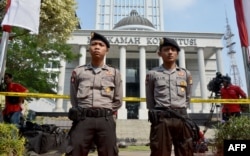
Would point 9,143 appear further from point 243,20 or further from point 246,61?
point 243,20

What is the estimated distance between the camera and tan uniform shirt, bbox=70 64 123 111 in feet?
9.16

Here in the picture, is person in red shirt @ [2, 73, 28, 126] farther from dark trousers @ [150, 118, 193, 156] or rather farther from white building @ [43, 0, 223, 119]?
white building @ [43, 0, 223, 119]

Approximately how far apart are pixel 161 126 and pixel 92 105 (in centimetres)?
74

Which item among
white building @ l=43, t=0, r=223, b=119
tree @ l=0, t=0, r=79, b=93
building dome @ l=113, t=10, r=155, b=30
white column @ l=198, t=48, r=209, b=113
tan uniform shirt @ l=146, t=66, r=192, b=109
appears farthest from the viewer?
building dome @ l=113, t=10, r=155, b=30

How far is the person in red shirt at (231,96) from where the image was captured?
6.43 metres

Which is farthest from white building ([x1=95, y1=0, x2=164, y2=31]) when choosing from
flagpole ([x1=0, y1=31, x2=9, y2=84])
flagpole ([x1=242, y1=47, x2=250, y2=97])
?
flagpole ([x1=0, y1=31, x2=9, y2=84])

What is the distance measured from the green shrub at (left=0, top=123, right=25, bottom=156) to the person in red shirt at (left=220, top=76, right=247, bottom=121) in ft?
15.1

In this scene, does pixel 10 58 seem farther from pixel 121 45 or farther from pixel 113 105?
pixel 121 45

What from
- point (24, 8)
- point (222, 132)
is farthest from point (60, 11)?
point (222, 132)

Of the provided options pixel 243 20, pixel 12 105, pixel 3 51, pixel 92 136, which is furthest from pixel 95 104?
pixel 243 20

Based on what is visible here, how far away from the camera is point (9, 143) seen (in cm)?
414

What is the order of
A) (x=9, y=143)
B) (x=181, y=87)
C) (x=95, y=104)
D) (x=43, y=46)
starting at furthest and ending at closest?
(x=43, y=46) → (x=9, y=143) → (x=181, y=87) → (x=95, y=104)

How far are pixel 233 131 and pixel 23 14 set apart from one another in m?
4.56

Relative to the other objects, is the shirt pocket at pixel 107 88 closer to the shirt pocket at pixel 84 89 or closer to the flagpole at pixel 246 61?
the shirt pocket at pixel 84 89
